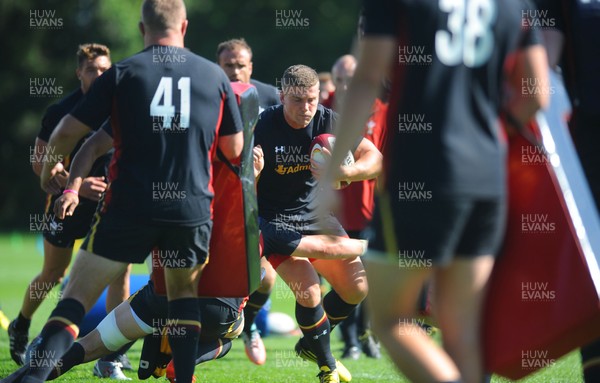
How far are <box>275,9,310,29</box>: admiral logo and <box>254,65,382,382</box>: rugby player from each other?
103 ft

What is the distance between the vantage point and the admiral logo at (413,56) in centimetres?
350

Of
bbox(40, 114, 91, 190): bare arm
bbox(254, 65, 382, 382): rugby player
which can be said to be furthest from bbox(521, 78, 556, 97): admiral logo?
bbox(254, 65, 382, 382): rugby player

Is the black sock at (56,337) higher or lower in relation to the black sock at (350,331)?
higher

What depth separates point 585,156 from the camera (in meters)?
4.23

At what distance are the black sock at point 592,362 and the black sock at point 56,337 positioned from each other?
243 centimetres

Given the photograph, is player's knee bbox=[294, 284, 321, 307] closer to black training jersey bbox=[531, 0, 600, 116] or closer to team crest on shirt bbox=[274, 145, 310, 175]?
team crest on shirt bbox=[274, 145, 310, 175]

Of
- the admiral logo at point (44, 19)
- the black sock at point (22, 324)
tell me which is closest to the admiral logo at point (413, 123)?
the black sock at point (22, 324)

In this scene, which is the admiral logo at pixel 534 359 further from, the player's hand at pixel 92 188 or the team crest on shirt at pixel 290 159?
the player's hand at pixel 92 188

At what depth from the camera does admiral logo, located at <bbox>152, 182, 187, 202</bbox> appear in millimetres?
4762

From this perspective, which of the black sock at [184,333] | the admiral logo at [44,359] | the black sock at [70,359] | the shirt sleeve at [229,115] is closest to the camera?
the admiral logo at [44,359]

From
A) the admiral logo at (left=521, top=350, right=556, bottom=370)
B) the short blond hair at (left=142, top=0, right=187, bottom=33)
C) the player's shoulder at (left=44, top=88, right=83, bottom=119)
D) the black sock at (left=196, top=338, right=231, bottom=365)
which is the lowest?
the black sock at (left=196, top=338, right=231, bottom=365)

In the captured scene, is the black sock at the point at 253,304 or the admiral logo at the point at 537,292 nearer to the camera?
the admiral logo at the point at 537,292

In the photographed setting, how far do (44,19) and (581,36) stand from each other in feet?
99.2

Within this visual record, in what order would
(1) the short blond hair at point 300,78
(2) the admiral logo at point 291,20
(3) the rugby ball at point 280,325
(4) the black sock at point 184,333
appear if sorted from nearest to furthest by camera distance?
1. (4) the black sock at point 184,333
2. (1) the short blond hair at point 300,78
3. (3) the rugby ball at point 280,325
4. (2) the admiral logo at point 291,20
